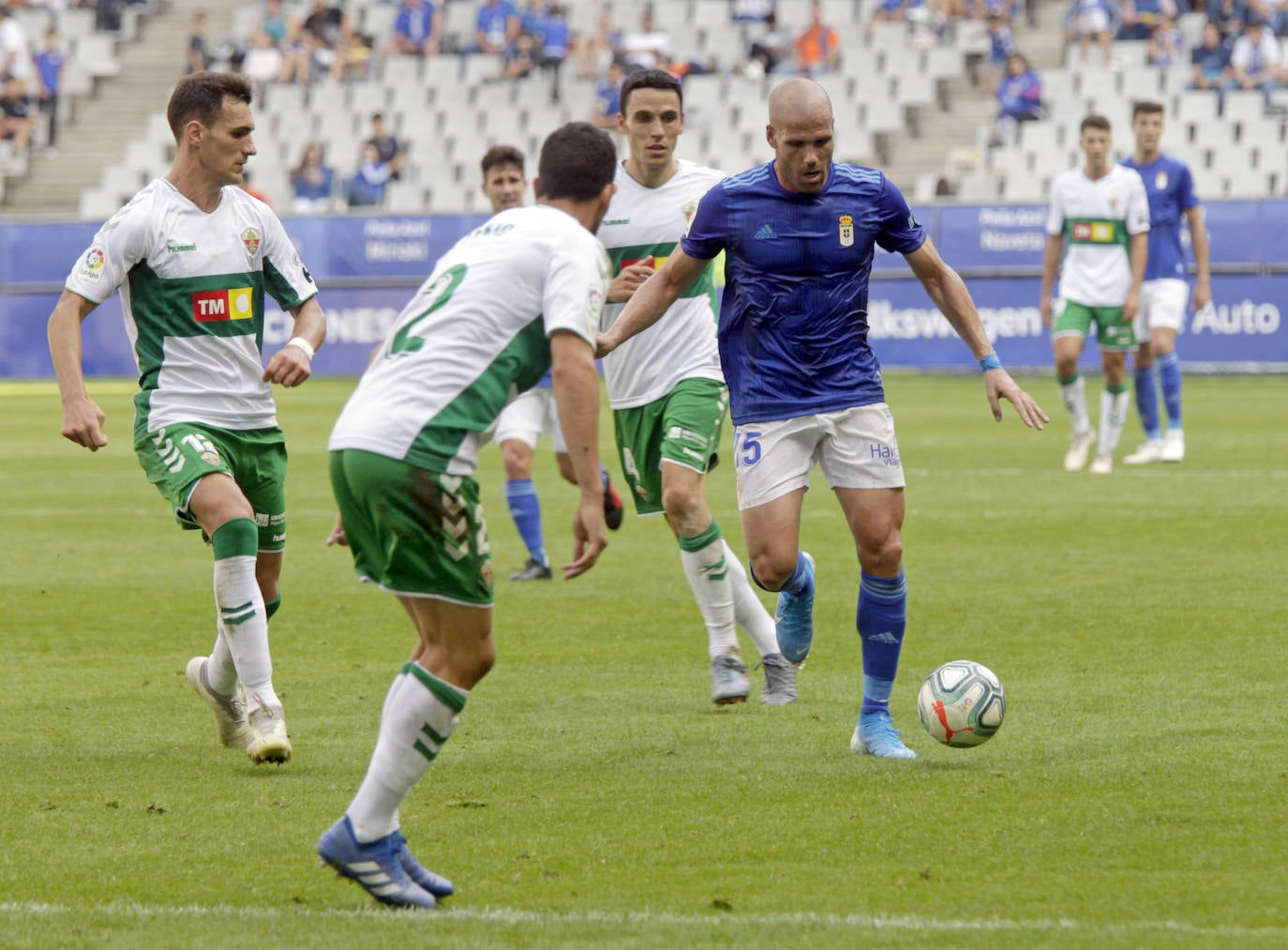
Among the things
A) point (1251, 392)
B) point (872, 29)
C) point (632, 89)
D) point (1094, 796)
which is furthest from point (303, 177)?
point (1094, 796)

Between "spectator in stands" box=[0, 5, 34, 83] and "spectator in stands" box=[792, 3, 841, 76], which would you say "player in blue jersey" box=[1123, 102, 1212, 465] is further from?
"spectator in stands" box=[0, 5, 34, 83]

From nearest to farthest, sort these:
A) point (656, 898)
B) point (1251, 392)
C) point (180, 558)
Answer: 1. point (656, 898)
2. point (180, 558)
3. point (1251, 392)

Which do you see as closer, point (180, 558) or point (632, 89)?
point (632, 89)

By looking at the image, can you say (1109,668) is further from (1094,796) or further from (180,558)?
(180,558)

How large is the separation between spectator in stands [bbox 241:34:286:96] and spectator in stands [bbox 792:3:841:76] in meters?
9.64

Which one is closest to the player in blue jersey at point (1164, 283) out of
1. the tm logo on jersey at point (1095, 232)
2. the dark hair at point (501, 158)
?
→ the tm logo on jersey at point (1095, 232)

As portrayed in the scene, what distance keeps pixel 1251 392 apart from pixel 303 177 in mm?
15423

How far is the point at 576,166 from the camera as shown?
4969 mm

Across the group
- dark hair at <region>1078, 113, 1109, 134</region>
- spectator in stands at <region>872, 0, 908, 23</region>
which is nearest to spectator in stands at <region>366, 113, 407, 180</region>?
spectator in stands at <region>872, 0, 908, 23</region>

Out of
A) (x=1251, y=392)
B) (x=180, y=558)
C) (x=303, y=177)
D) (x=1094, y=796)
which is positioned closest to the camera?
(x=1094, y=796)

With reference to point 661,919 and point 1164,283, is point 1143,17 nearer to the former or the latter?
point 1164,283

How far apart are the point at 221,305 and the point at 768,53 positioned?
84.9ft

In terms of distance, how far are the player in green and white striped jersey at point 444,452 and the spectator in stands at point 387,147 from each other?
1037 inches

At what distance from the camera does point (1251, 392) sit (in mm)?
22172
